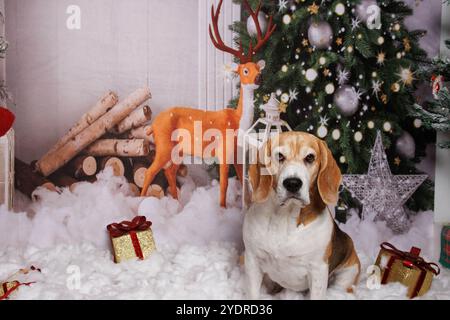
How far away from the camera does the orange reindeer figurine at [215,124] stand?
7.41 ft

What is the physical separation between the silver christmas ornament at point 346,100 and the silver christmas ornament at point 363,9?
371 millimetres

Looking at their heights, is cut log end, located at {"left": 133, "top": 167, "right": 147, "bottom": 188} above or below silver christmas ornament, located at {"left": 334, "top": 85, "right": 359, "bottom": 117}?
→ below

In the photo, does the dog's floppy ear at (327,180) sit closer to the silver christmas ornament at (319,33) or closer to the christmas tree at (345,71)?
the christmas tree at (345,71)

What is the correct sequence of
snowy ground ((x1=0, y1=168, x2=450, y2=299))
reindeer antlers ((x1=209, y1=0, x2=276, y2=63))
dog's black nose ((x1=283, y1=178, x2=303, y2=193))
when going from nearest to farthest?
1. dog's black nose ((x1=283, y1=178, x2=303, y2=193))
2. snowy ground ((x1=0, y1=168, x2=450, y2=299))
3. reindeer antlers ((x1=209, y1=0, x2=276, y2=63))

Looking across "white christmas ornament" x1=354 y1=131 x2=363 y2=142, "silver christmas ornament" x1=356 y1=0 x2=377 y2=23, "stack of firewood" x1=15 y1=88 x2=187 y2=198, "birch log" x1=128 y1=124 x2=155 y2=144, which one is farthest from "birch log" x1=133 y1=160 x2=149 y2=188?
"silver christmas ornament" x1=356 y1=0 x2=377 y2=23

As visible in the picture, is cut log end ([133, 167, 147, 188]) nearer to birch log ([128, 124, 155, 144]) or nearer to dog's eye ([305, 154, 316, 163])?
birch log ([128, 124, 155, 144])

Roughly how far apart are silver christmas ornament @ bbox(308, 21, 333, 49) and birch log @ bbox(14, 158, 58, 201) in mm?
1588

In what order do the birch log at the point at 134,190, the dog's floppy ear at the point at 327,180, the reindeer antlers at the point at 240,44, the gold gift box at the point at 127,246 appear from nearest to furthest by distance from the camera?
1. the dog's floppy ear at the point at 327,180
2. the gold gift box at the point at 127,246
3. the reindeer antlers at the point at 240,44
4. the birch log at the point at 134,190

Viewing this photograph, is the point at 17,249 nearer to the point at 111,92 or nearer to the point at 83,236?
the point at 83,236

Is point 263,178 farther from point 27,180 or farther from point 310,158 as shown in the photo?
point 27,180

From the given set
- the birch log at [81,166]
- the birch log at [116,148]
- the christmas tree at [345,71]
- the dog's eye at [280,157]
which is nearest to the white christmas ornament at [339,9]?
the christmas tree at [345,71]

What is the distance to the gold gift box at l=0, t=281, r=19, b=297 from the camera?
6.05 ft

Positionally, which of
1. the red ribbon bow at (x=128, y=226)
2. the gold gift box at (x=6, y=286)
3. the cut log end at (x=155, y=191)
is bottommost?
the gold gift box at (x=6, y=286)
